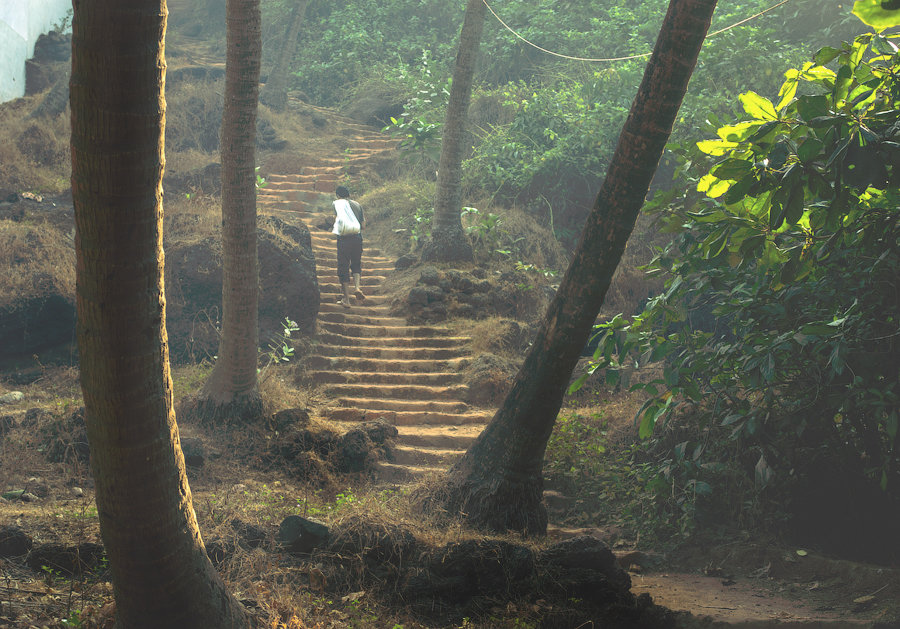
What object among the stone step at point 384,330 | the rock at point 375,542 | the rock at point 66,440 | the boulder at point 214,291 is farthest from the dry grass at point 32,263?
the rock at point 375,542

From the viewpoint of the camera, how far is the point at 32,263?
362 inches

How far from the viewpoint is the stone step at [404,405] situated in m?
9.07

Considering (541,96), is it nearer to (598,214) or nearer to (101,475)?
(598,214)

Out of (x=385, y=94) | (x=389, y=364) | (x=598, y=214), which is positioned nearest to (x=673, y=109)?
(x=598, y=214)

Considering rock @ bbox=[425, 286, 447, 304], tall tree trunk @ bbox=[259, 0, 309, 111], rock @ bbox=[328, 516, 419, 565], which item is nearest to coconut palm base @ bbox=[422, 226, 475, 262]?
rock @ bbox=[425, 286, 447, 304]

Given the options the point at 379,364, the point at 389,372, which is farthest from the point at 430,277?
the point at 389,372

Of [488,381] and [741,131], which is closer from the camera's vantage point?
[741,131]

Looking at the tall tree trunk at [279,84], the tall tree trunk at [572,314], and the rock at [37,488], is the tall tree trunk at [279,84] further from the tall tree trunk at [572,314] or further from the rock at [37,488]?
the tall tree trunk at [572,314]

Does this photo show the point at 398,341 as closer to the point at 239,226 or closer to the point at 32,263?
the point at 239,226

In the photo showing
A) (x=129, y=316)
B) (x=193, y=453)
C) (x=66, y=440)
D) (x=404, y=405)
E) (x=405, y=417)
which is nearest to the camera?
(x=129, y=316)

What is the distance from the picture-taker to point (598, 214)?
524 centimetres

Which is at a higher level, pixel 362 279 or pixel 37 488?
pixel 362 279

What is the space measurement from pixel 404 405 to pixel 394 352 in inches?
61.1

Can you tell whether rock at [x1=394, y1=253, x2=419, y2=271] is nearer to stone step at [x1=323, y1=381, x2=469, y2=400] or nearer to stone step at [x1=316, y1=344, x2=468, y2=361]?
stone step at [x1=316, y1=344, x2=468, y2=361]
